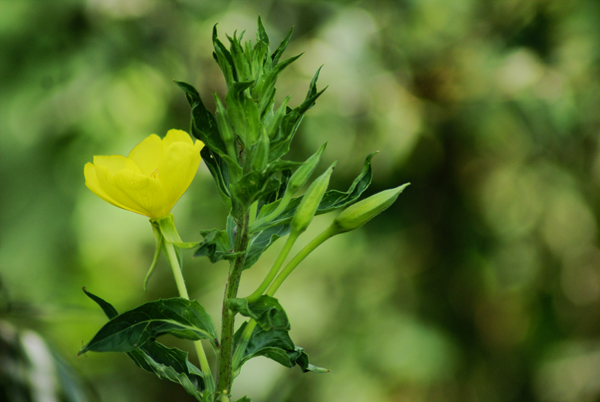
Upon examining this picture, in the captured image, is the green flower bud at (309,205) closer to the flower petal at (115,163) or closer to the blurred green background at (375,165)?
the flower petal at (115,163)

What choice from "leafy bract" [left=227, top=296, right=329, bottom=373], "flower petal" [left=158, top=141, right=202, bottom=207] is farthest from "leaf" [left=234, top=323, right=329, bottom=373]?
"flower petal" [left=158, top=141, right=202, bottom=207]

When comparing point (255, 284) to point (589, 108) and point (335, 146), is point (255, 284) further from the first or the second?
point (589, 108)

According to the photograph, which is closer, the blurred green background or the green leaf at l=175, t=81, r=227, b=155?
the green leaf at l=175, t=81, r=227, b=155

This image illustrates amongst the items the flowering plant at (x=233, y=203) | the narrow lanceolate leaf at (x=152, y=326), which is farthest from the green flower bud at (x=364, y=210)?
the narrow lanceolate leaf at (x=152, y=326)

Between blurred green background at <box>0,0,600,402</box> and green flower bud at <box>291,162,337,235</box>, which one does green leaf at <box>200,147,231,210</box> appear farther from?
blurred green background at <box>0,0,600,402</box>

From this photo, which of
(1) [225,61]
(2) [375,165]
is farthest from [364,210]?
(2) [375,165]

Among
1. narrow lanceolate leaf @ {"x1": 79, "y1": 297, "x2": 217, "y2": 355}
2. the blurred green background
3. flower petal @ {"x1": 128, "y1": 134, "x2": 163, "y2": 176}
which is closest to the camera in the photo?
narrow lanceolate leaf @ {"x1": 79, "y1": 297, "x2": 217, "y2": 355}
